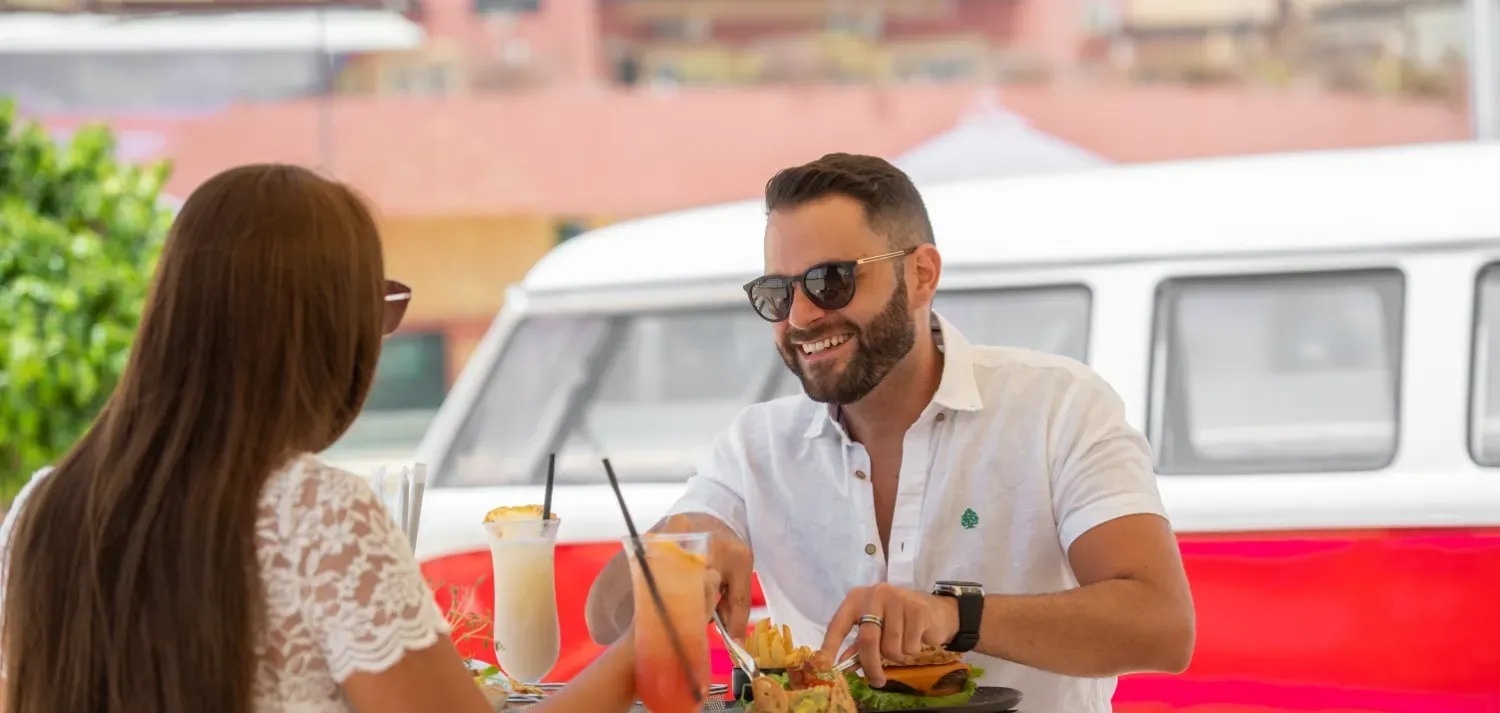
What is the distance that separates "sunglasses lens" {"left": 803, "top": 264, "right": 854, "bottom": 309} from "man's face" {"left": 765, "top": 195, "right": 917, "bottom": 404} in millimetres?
18

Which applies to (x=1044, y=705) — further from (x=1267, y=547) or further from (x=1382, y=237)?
(x=1382, y=237)

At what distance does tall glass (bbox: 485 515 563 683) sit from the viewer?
2340 millimetres

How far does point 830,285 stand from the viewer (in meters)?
2.57

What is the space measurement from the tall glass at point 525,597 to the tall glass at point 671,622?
550 millimetres

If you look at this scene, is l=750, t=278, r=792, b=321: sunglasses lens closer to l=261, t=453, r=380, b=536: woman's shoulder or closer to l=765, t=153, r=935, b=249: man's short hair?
l=765, t=153, r=935, b=249: man's short hair

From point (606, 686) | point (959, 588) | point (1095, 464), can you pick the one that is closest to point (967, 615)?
point (959, 588)

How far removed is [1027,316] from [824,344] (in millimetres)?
1937

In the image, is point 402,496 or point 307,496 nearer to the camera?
point 307,496

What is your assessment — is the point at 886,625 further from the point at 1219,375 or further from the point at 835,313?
the point at 1219,375

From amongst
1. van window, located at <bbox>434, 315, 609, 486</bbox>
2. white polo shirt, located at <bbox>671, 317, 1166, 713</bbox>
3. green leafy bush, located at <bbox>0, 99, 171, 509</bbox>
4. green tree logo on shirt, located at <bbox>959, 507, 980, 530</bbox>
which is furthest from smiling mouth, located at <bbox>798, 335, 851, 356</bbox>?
green leafy bush, located at <bbox>0, 99, 171, 509</bbox>

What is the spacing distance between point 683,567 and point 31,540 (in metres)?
0.68

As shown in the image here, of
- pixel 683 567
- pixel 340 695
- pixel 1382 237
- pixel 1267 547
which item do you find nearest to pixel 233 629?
pixel 340 695

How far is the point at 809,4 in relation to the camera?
871 cm

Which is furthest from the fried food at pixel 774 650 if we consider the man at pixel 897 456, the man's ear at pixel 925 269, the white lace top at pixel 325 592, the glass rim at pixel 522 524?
the man's ear at pixel 925 269
